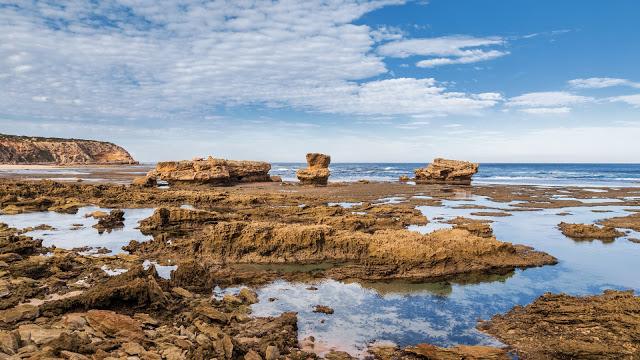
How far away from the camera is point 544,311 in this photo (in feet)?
35.3

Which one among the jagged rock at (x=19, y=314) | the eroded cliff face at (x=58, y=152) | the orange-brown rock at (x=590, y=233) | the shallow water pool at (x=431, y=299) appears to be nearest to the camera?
the jagged rock at (x=19, y=314)

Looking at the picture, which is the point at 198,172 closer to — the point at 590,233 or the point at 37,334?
the point at 590,233

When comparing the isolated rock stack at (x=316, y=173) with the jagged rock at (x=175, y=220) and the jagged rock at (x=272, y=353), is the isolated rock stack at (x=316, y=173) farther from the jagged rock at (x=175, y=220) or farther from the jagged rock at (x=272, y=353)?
the jagged rock at (x=272, y=353)

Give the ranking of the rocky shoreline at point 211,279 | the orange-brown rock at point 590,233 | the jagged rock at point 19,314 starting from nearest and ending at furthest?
the rocky shoreline at point 211,279
the jagged rock at point 19,314
the orange-brown rock at point 590,233

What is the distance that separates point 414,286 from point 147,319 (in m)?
8.16

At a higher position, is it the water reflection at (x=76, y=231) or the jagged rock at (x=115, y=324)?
the jagged rock at (x=115, y=324)

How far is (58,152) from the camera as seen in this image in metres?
154

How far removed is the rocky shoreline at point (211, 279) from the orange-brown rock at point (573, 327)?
0.19 ft

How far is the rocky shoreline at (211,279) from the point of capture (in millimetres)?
8414

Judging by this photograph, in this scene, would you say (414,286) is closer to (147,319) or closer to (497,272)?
(497,272)

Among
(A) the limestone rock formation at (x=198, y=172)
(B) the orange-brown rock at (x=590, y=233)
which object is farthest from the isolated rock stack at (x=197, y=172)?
(B) the orange-brown rock at (x=590, y=233)

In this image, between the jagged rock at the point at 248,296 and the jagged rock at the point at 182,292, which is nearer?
the jagged rock at the point at 182,292

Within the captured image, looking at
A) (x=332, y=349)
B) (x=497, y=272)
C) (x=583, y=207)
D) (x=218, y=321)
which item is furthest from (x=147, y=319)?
(x=583, y=207)

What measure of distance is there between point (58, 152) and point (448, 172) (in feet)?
472
